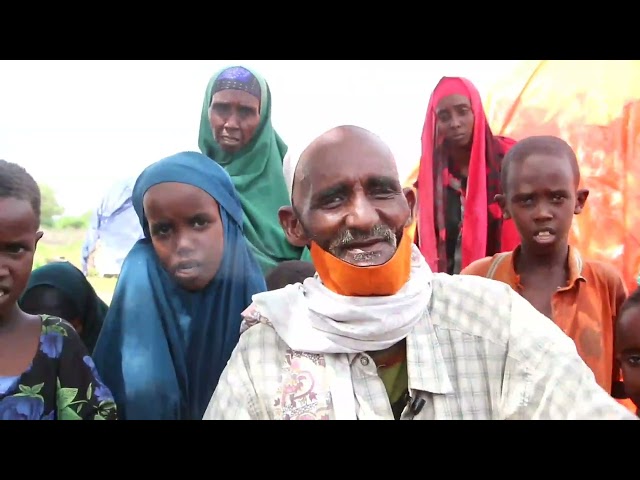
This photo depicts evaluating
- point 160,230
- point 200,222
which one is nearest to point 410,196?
point 200,222

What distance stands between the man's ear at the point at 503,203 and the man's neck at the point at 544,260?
0.38ft

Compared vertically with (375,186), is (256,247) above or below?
below

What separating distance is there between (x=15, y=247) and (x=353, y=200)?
42.3 inches

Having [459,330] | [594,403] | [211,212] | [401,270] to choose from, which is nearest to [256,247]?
[211,212]

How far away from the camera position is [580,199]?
8.33 ft

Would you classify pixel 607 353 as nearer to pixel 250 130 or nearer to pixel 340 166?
pixel 340 166

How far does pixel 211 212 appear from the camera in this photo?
97.6 inches

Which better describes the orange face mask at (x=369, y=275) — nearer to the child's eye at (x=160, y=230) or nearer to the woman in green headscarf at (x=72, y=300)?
the child's eye at (x=160, y=230)

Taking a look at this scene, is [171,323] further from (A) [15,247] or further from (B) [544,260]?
→ (B) [544,260]

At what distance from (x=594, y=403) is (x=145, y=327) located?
4.54ft

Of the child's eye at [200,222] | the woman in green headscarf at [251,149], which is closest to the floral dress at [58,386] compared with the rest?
the child's eye at [200,222]

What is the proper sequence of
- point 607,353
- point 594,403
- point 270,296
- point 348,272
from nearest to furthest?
point 594,403, point 348,272, point 270,296, point 607,353

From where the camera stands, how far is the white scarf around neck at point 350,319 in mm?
2145

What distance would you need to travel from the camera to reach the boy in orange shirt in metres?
2.48
